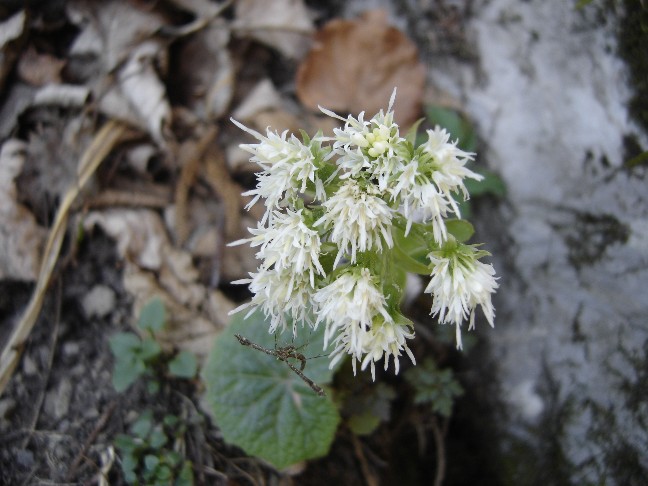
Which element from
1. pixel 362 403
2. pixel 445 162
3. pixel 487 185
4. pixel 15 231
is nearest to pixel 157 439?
pixel 362 403

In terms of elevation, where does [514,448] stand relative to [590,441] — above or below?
below

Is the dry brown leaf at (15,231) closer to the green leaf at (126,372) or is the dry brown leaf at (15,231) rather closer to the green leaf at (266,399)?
the green leaf at (126,372)

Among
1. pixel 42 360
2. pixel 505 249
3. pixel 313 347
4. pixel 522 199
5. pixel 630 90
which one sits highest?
pixel 630 90

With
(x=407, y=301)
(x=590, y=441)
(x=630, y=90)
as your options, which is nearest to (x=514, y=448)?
(x=590, y=441)

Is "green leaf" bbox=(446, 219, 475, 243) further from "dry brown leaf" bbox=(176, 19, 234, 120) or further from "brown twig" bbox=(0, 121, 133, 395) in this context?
"brown twig" bbox=(0, 121, 133, 395)

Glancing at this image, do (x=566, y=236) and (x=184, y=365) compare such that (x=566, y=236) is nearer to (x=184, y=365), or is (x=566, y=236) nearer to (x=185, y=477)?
(x=184, y=365)

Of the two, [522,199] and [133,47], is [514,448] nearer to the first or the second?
[522,199]
